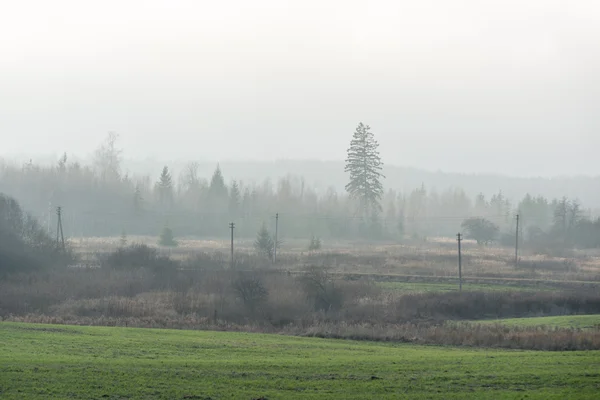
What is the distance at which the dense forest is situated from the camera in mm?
123625

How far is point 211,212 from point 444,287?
8637 cm

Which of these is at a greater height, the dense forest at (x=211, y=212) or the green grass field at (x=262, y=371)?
the dense forest at (x=211, y=212)

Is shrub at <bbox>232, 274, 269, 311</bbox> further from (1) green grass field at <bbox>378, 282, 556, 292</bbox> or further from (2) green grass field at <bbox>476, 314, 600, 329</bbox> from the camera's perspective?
(2) green grass field at <bbox>476, 314, 600, 329</bbox>

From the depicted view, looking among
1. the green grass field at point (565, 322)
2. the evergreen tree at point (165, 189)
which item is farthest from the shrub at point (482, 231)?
the green grass field at point (565, 322)

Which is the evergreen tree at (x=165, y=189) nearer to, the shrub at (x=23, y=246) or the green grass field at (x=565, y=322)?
the shrub at (x=23, y=246)

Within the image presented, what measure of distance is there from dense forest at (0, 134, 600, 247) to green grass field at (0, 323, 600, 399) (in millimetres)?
88624

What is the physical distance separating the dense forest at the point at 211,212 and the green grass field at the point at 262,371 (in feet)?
291

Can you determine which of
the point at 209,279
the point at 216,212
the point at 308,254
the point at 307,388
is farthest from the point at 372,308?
the point at 216,212

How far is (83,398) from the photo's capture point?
18625 millimetres

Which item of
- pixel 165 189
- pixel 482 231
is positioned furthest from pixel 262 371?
pixel 165 189

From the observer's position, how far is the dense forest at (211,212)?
4867 inches

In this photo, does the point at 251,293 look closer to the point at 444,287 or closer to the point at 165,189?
the point at 444,287

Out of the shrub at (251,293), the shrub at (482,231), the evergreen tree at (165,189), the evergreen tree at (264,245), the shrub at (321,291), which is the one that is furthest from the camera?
the evergreen tree at (165,189)

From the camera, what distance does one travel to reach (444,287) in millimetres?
61406
